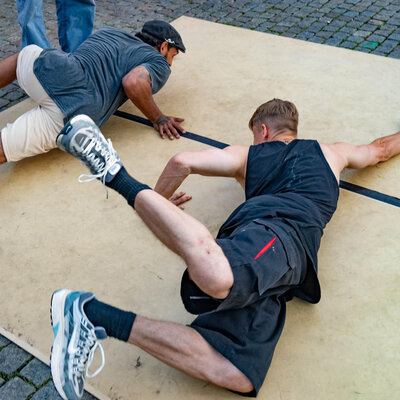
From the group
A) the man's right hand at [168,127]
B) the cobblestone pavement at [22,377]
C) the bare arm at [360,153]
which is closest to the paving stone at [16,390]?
the cobblestone pavement at [22,377]

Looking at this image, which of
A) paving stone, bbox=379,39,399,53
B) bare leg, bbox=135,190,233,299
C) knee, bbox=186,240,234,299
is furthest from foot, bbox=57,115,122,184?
paving stone, bbox=379,39,399,53

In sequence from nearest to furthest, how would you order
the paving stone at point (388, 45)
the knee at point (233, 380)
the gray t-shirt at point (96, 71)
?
the knee at point (233, 380), the gray t-shirt at point (96, 71), the paving stone at point (388, 45)

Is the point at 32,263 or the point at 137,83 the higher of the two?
the point at 137,83

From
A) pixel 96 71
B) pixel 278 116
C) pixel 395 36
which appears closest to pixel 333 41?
pixel 395 36

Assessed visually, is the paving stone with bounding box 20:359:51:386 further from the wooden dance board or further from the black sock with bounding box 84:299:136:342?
the black sock with bounding box 84:299:136:342

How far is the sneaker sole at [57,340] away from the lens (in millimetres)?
1904

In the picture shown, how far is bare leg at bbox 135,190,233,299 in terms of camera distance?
→ 6.35 ft

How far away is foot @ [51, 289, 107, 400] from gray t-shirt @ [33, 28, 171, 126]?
5.43ft

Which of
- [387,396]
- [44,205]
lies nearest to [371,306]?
[387,396]

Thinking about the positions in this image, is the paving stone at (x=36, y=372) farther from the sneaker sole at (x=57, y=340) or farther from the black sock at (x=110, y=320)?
the black sock at (x=110, y=320)

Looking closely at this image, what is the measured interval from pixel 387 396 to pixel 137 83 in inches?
99.3

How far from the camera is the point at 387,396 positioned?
2070mm

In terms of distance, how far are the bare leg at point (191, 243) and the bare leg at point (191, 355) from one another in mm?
250

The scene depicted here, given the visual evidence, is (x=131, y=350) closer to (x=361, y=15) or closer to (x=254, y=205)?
(x=254, y=205)
